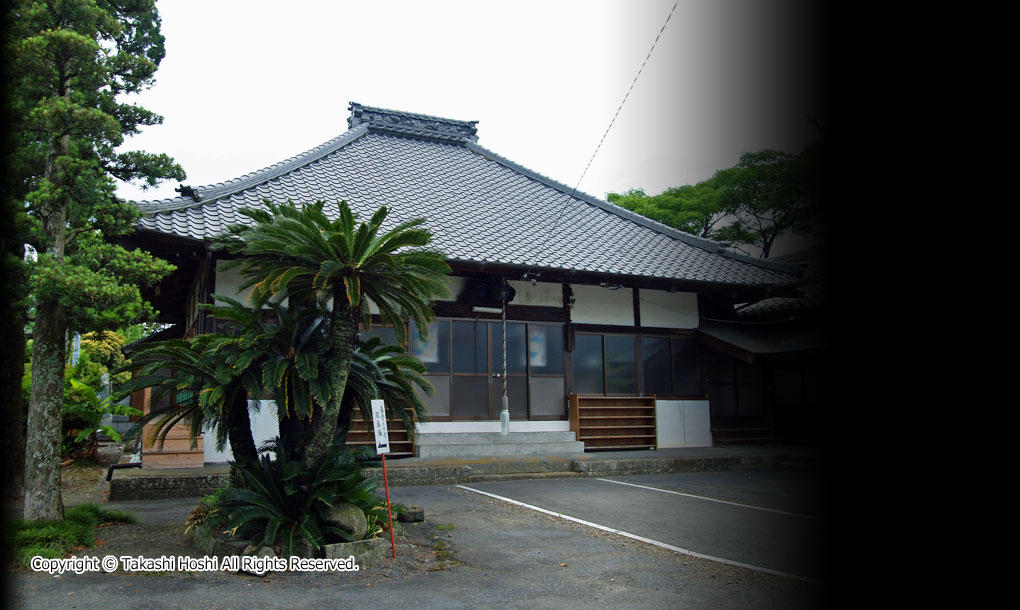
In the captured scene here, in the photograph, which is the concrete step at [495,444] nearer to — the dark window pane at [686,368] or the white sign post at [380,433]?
the dark window pane at [686,368]

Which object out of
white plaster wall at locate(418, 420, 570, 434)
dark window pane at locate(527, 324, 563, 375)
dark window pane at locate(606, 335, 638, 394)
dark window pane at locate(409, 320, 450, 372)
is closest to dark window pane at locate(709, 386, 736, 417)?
dark window pane at locate(606, 335, 638, 394)

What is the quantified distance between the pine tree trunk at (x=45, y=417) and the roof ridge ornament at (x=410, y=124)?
38.2 feet

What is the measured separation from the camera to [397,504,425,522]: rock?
6.69m

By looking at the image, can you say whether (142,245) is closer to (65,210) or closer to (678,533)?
(65,210)

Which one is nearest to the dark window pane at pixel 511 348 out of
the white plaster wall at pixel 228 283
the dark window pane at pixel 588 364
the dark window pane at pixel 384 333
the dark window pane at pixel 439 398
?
the dark window pane at pixel 439 398

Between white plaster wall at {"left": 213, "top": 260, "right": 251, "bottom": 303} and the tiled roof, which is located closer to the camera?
white plaster wall at {"left": 213, "top": 260, "right": 251, "bottom": 303}

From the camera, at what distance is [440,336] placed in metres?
11.6

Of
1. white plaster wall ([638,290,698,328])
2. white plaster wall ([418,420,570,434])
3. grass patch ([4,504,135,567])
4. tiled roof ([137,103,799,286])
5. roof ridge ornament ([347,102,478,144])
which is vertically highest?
roof ridge ornament ([347,102,478,144])

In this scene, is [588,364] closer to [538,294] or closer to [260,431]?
[538,294]

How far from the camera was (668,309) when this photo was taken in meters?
13.5

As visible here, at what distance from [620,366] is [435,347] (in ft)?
13.0

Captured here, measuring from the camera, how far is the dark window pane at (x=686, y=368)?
1346cm

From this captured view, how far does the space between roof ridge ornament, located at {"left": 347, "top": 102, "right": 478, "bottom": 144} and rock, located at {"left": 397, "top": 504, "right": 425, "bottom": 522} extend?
12064mm

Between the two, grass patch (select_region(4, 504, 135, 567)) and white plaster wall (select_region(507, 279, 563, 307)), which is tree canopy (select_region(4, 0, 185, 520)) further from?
white plaster wall (select_region(507, 279, 563, 307))
